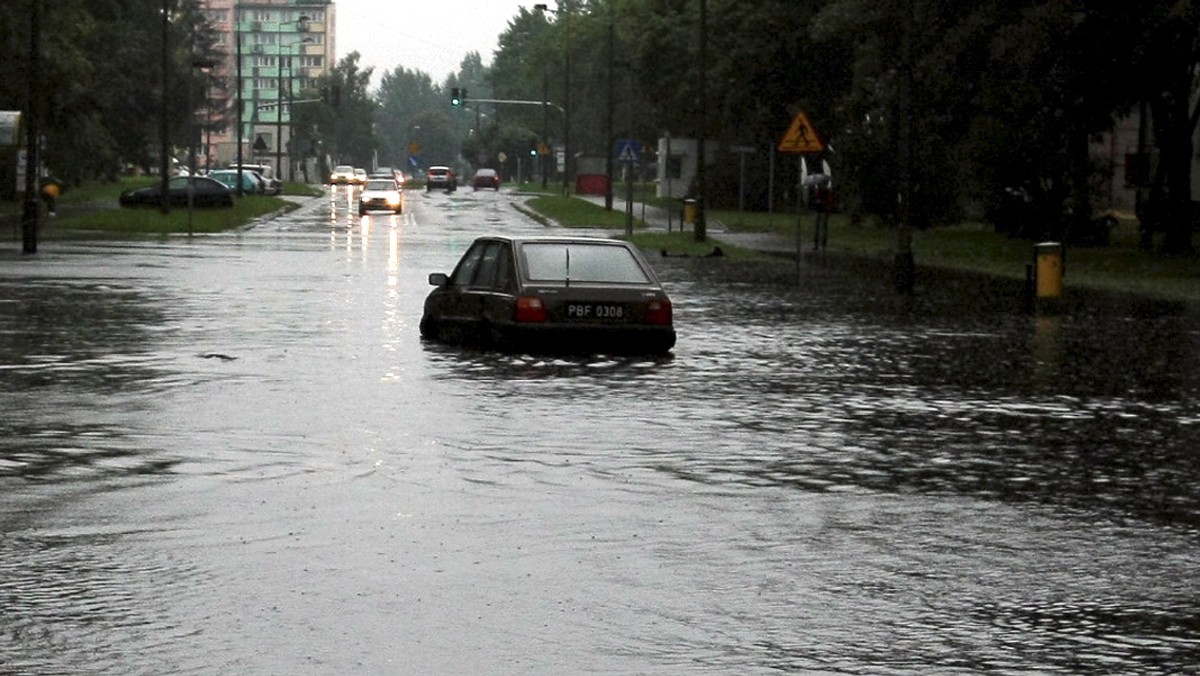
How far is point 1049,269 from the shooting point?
34062mm

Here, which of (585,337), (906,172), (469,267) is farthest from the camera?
(906,172)

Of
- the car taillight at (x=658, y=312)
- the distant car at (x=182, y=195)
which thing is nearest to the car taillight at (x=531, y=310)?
the car taillight at (x=658, y=312)

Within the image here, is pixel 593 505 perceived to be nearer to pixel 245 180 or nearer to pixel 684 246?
pixel 684 246

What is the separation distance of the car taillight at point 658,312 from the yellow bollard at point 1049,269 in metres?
12.6

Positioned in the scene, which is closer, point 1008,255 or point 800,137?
point 800,137

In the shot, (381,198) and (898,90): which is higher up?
(898,90)

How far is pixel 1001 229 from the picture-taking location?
230 feet

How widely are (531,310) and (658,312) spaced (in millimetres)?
1198

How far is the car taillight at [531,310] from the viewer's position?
21.8 meters

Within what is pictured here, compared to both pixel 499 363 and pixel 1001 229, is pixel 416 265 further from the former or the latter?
Answer: pixel 1001 229

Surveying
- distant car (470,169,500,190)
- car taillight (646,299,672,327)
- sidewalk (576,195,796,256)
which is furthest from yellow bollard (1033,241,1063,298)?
distant car (470,169,500,190)

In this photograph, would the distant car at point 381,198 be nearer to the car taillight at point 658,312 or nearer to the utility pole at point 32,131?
the utility pole at point 32,131

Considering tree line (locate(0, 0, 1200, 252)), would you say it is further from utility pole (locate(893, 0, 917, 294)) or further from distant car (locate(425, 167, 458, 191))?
distant car (locate(425, 167, 458, 191))

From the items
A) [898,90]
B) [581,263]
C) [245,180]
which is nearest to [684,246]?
[898,90]
